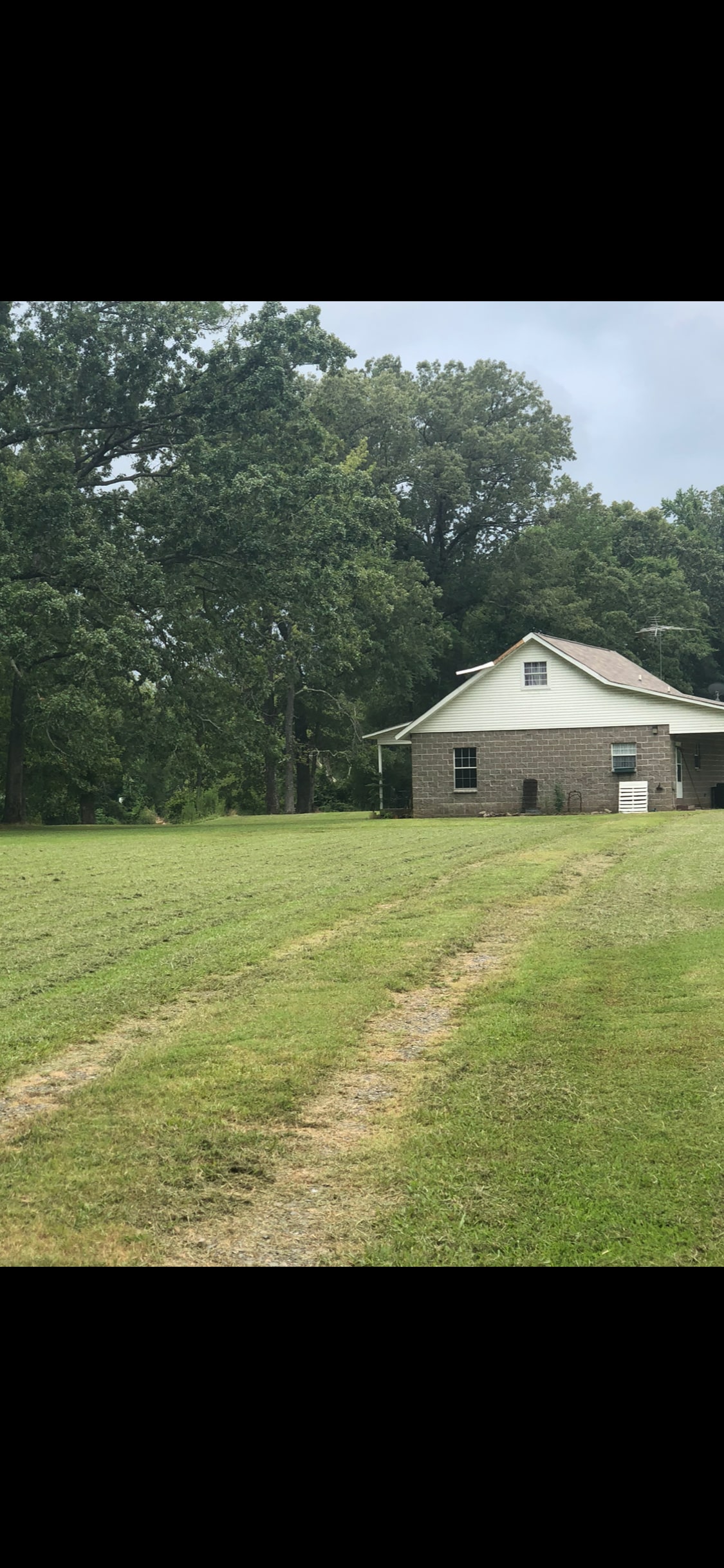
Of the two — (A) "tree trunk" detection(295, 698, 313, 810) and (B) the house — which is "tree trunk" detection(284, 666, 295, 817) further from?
(B) the house

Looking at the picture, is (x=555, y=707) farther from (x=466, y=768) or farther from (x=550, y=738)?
(x=466, y=768)

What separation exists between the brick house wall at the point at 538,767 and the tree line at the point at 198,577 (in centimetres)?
412

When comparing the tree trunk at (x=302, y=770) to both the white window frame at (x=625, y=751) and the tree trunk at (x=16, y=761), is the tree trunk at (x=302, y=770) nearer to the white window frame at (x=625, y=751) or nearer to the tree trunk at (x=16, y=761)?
Answer: the tree trunk at (x=16, y=761)

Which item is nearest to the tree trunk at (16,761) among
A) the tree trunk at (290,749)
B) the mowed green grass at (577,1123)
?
the tree trunk at (290,749)

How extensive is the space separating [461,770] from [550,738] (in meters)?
2.36

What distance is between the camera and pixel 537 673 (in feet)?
99.6

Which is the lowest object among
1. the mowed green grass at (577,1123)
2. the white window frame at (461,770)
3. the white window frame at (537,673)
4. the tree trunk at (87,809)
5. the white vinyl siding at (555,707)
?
the mowed green grass at (577,1123)

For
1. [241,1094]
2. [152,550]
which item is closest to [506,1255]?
[241,1094]

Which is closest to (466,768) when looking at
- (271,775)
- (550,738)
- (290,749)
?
(550,738)

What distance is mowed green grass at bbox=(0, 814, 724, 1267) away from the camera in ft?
13.4

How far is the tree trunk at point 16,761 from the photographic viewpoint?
96.6 ft
